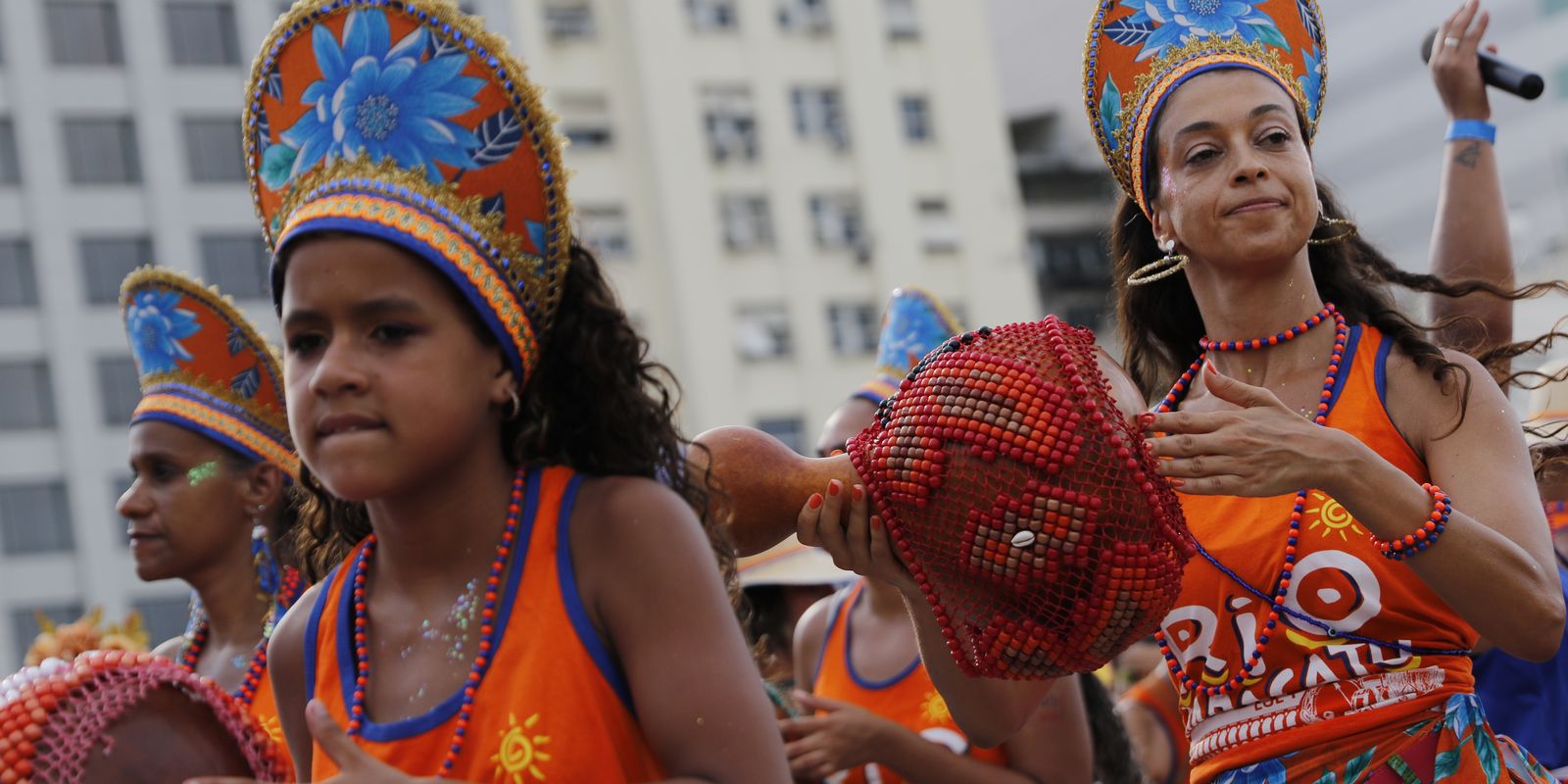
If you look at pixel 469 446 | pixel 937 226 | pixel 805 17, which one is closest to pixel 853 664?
pixel 469 446

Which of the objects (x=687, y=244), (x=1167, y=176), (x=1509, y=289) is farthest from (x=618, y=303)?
(x=687, y=244)

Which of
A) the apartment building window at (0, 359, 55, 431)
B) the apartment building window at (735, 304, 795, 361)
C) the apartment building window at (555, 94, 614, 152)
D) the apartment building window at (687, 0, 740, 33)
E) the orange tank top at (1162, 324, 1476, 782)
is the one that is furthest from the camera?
the apartment building window at (687, 0, 740, 33)

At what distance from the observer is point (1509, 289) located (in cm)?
424

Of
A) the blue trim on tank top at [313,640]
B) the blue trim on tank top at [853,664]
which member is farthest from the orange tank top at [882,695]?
the blue trim on tank top at [313,640]

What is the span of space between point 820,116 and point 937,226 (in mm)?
3477

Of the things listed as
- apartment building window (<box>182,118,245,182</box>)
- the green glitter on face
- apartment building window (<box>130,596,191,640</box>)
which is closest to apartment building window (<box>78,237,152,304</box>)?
apartment building window (<box>182,118,245,182</box>)

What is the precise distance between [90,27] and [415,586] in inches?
1473

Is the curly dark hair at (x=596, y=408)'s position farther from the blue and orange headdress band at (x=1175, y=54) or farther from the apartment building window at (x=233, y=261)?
the apartment building window at (x=233, y=261)

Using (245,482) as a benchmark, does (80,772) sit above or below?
below

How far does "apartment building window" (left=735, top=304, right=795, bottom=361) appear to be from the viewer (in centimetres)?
3719

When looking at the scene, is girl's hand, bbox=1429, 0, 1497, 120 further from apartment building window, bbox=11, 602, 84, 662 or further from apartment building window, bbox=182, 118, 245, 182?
apartment building window, bbox=182, 118, 245, 182

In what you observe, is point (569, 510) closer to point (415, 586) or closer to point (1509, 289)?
point (415, 586)

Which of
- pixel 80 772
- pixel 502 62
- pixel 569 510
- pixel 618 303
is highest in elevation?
pixel 502 62

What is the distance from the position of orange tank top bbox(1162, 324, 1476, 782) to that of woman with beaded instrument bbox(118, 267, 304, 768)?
2665mm
